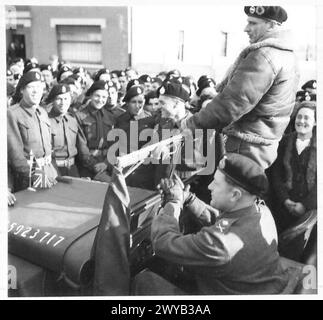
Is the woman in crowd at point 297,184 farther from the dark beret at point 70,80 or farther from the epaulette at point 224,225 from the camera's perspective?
the dark beret at point 70,80

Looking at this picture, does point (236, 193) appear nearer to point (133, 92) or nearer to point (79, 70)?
point (133, 92)

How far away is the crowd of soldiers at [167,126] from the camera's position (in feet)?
8.14

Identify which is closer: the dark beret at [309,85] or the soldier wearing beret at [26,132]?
the soldier wearing beret at [26,132]

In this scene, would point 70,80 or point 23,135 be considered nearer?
point 23,135

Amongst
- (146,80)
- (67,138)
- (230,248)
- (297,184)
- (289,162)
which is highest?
(146,80)

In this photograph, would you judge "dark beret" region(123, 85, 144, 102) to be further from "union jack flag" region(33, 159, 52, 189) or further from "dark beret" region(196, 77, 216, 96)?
"union jack flag" region(33, 159, 52, 189)

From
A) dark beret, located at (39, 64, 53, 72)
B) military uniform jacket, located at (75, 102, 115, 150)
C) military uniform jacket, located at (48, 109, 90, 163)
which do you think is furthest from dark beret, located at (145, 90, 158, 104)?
dark beret, located at (39, 64, 53, 72)

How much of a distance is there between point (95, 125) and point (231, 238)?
131 cm

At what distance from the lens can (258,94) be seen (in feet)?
7.75

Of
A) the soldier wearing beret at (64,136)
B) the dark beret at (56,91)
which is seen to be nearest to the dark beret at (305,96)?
the soldier wearing beret at (64,136)

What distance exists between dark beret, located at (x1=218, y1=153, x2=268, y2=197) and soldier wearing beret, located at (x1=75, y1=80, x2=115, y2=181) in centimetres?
89

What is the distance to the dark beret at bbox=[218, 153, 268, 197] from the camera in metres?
2.24

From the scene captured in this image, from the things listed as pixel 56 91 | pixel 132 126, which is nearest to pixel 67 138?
pixel 56 91

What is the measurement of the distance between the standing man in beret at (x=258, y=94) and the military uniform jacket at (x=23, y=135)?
1006 mm
